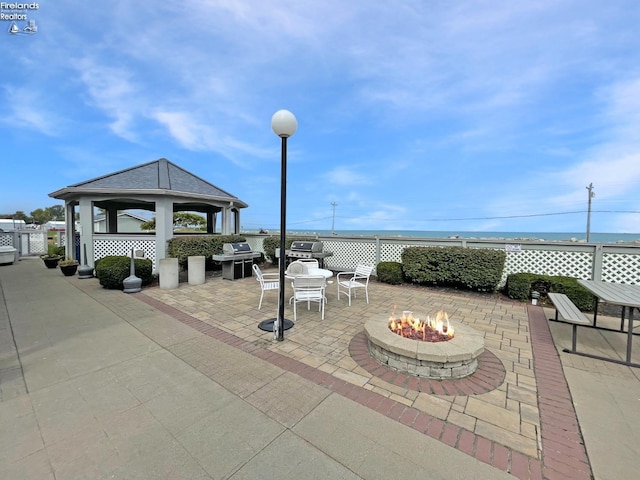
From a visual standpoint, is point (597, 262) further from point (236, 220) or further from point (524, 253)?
point (236, 220)

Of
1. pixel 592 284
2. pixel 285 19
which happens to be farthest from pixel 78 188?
pixel 592 284

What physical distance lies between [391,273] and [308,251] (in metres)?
2.93

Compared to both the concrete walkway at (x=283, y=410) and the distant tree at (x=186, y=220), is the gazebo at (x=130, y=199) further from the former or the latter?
the distant tree at (x=186, y=220)

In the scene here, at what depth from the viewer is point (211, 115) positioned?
11.8 metres

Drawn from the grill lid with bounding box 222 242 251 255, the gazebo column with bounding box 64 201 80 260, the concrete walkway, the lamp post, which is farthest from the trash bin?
the lamp post

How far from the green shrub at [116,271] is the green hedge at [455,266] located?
23.7 ft

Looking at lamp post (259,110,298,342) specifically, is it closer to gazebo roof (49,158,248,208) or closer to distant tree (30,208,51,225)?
gazebo roof (49,158,248,208)

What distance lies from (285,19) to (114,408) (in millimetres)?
8439

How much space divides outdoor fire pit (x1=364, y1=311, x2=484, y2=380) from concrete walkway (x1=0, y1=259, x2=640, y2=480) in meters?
0.20

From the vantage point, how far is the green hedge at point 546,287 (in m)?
5.29

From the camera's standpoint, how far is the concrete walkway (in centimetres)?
170

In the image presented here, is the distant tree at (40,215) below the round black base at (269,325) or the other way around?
the other way around

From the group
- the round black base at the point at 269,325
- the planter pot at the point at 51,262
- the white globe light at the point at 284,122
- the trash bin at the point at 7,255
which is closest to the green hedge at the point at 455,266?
the round black base at the point at 269,325

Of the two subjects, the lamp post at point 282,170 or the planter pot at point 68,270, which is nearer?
the lamp post at point 282,170
